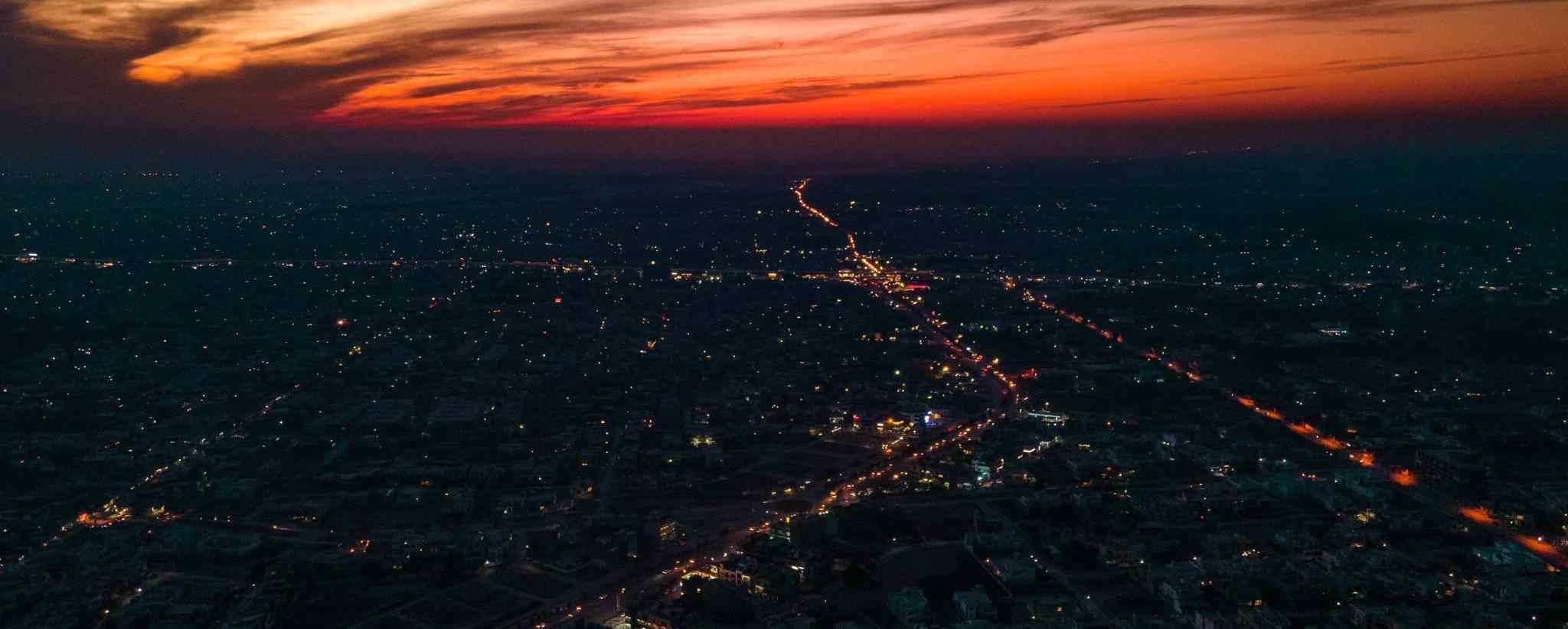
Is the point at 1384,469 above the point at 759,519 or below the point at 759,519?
below

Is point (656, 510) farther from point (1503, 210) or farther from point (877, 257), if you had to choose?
point (1503, 210)

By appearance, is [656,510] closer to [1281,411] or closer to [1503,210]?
[1281,411]

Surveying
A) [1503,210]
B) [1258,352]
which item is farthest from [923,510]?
[1503,210]

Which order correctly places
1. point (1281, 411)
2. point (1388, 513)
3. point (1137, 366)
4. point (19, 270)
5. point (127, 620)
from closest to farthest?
1. point (127, 620)
2. point (1388, 513)
3. point (1281, 411)
4. point (1137, 366)
5. point (19, 270)

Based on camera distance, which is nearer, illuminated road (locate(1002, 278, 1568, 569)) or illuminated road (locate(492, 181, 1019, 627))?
illuminated road (locate(492, 181, 1019, 627))

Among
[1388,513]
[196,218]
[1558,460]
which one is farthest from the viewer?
[196,218]

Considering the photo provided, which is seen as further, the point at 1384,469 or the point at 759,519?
the point at 1384,469

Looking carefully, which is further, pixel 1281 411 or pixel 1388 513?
pixel 1281 411

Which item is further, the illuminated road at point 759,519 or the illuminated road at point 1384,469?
the illuminated road at point 1384,469
